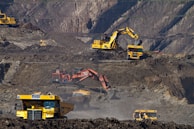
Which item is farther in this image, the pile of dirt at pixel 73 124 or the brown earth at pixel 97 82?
the brown earth at pixel 97 82

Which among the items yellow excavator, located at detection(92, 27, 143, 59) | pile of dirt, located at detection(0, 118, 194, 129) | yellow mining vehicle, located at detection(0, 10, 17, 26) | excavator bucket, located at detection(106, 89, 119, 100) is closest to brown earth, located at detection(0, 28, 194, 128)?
excavator bucket, located at detection(106, 89, 119, 100)

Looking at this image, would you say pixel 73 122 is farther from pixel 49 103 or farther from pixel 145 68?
pixel 145 68

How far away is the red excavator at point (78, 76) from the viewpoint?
5047 centimetres

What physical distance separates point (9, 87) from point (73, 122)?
91.9 ft

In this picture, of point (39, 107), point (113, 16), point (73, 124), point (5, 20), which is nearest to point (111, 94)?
point (39, 107)

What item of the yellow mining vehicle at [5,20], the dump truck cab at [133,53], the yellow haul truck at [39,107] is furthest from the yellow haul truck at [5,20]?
the yellow haul truck at [39,107]

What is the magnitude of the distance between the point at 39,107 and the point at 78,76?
2795 cm

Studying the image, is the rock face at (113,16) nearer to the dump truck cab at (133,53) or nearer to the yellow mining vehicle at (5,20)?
the yellow mining vehicle at (5,20)

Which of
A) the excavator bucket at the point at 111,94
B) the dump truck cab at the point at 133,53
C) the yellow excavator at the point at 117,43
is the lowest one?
the excavator bucket at the point at 111,94

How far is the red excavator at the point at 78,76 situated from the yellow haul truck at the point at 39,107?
80.6ft

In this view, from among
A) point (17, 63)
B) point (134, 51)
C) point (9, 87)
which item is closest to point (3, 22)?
point (17, 63)

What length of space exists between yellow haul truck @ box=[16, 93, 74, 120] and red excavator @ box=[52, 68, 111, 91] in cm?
2458

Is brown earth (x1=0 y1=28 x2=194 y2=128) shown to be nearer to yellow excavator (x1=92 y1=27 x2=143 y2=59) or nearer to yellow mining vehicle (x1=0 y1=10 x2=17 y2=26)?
yellow excavator (x1=92 y1=27 x2=143 y2=59)

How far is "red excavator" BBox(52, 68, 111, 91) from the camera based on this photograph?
50.5 meters
